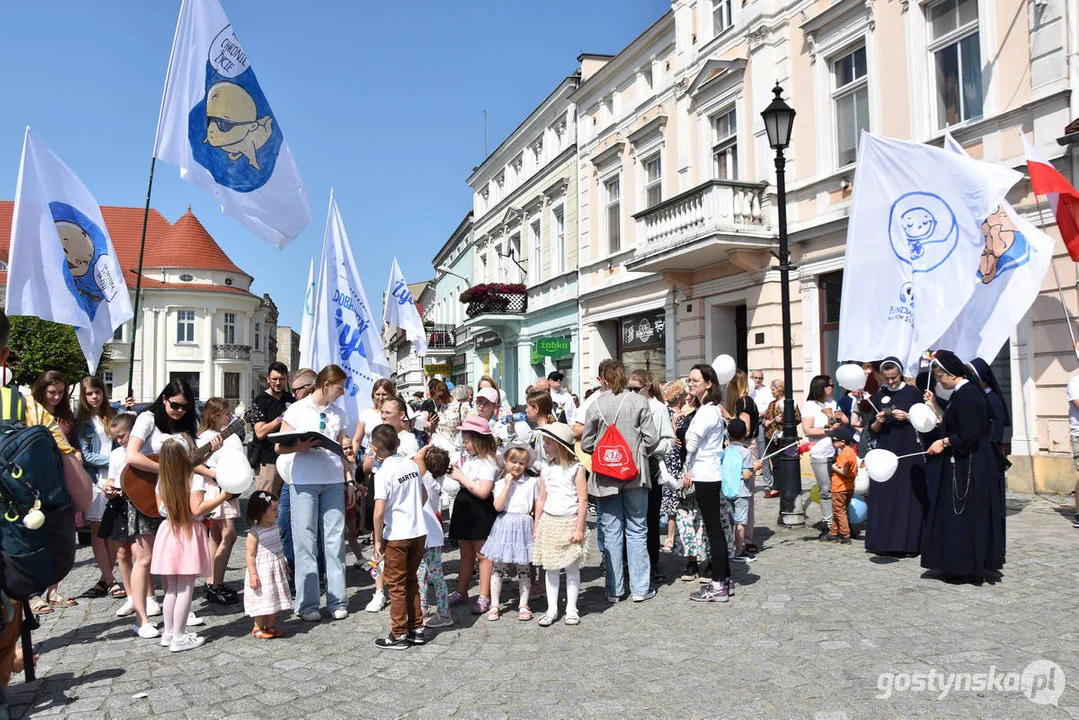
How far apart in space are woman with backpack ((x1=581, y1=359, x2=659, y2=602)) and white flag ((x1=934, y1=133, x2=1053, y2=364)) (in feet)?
9.75

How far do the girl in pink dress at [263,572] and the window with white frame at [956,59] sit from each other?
36.5 ft

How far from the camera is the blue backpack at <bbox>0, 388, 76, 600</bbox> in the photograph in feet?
11.3

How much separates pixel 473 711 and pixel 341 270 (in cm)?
617

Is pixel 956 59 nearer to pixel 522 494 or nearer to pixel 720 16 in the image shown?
pixel 720 16

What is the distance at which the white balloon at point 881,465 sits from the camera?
657cm

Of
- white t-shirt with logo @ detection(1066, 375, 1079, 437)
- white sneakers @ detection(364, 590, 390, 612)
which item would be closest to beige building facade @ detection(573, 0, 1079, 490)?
white t-shirt with logo @ detection(1066, 375, 1079, 437)

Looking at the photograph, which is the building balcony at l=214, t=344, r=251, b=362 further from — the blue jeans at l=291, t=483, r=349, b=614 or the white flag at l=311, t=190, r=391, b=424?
the blue jeans at l=291, t=483, r=349, b=614

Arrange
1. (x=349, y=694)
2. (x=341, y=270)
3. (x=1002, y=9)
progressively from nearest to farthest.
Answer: (x=349, y=694), (x=341, y=270), (x=1002, y=9)

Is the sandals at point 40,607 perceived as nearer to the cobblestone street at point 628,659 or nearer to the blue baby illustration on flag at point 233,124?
the cobblestone street at point 628,659

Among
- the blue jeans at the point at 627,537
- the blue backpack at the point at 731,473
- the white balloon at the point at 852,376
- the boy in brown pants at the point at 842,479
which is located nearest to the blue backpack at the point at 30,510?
the blue jeans at the point at 627,537

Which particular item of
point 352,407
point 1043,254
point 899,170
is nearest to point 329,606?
point 352,407

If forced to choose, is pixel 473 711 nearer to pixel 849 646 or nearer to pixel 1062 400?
pixel 849 646

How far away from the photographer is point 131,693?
4316 mm

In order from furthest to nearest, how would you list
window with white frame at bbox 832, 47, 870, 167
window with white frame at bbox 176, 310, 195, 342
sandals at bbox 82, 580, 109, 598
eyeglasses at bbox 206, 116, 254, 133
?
1. window with white frame at bbox 176, 310, 195, 342
2. window with white frame at bbox 832, 47, 870, 167
3. eyeglasses at bbox 206, 116, 254, 133
4. sandals at bbox 82, 580, 109, 598
